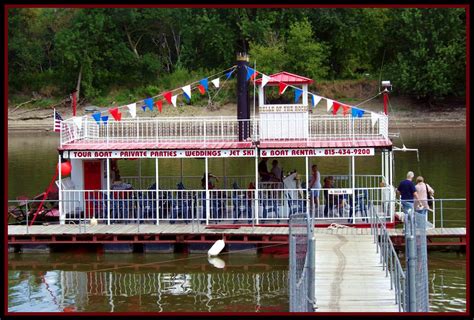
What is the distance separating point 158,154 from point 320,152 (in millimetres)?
4470

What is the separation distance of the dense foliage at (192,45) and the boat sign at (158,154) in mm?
45179

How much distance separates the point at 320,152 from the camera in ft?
80.0

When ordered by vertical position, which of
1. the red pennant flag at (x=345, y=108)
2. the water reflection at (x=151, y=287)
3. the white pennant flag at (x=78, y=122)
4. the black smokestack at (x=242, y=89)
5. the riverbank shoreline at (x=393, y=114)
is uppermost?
the riverbank shoreline at (x=393, y=114)

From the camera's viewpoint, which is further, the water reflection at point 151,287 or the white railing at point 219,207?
the white railing at point 219,207

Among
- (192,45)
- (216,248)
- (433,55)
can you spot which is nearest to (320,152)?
(216,248)

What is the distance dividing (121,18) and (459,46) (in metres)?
27.4

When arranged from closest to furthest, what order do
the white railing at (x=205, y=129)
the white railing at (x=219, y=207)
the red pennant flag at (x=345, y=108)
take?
the red pennant flag at (x=345, y=108), the white railing at (x=219, y=207), the white railing at (x=205, y=129)

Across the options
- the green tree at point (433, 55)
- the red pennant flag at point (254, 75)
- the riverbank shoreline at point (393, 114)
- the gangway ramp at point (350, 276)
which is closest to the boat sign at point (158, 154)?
the red pennant flag at point (254, 75)

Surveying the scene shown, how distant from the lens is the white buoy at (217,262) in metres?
22.6

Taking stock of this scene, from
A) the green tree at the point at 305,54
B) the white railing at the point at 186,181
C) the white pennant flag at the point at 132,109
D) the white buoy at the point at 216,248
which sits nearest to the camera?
the white buoy at the point at 216,248

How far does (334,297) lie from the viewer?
16.6 metres

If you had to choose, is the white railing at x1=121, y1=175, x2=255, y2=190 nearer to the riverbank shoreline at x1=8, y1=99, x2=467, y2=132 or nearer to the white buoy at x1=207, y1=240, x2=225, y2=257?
the white buoy at x1=207, y1=240, x2=225, y2=257

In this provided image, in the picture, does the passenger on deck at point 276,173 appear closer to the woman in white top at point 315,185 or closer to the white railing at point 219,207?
the white railing at point 219,207

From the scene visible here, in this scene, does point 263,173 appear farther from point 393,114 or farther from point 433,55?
point 433,55
